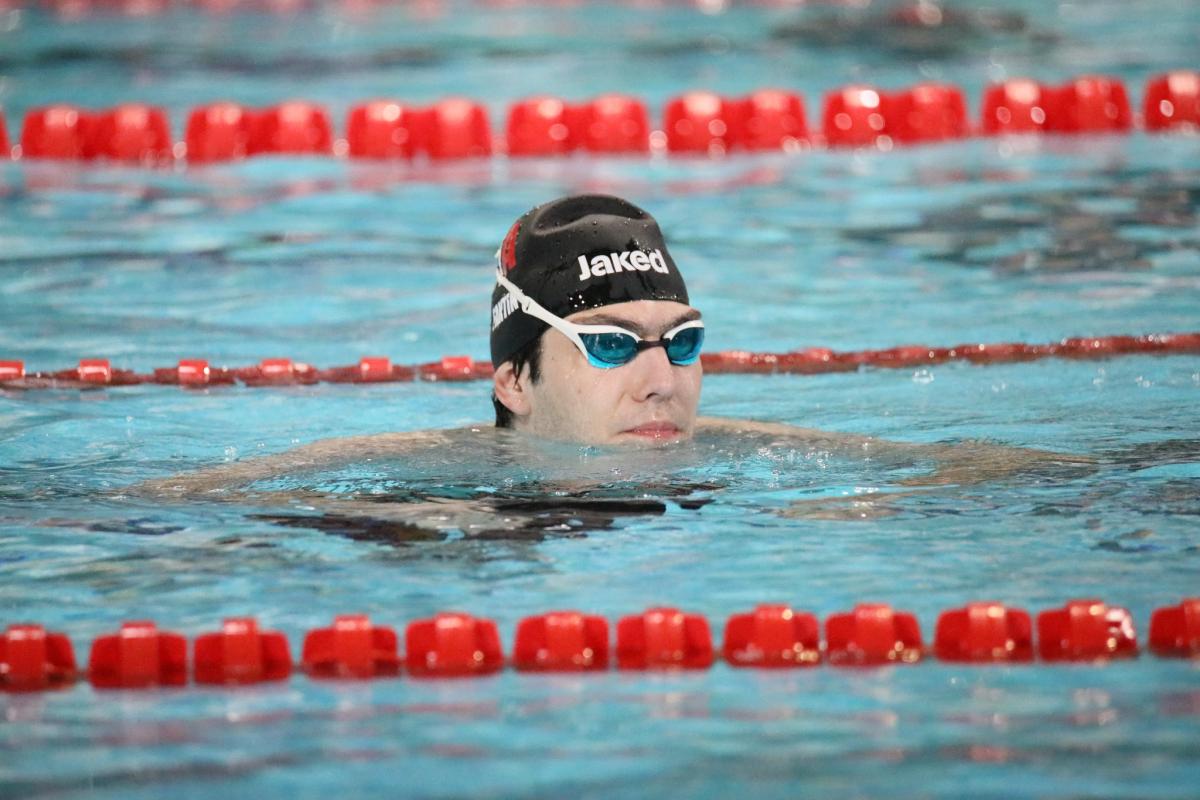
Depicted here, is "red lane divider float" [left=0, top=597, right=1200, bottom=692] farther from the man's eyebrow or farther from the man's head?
the man's eyebrow

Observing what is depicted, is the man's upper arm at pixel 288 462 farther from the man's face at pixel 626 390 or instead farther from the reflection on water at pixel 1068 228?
the reflection on water at pixel 1068 228

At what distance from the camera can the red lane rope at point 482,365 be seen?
5.88 meters

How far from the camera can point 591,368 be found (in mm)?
4273

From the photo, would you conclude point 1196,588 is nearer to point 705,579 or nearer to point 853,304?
point 705,579

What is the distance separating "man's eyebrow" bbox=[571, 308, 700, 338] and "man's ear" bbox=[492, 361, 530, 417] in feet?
0.90

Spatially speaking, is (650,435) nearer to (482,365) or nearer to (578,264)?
(578,264)

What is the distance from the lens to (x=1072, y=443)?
4.88 metres

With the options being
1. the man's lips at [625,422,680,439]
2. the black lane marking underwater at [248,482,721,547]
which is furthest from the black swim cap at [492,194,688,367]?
the black lane marking underwater at [248,482,721,547]

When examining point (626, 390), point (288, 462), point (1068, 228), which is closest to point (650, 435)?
point (626, 390)

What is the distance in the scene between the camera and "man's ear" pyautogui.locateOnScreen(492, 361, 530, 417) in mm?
4488

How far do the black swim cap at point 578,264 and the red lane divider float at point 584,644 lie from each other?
1193 millimetres

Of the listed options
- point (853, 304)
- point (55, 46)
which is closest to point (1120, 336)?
point (853, 304)

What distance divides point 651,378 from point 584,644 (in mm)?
982

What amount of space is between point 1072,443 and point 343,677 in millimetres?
2405
